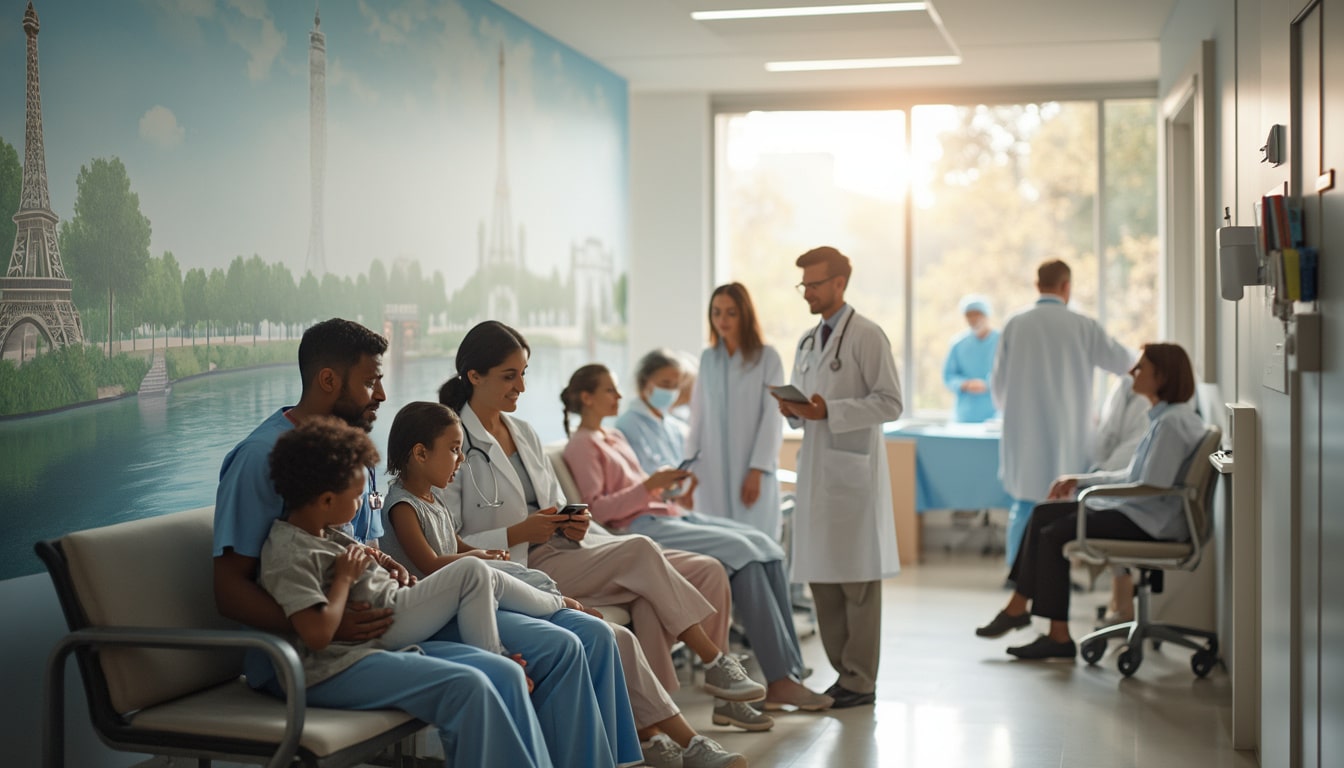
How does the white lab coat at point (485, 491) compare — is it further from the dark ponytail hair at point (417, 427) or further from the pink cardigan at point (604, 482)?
the pink cardigan at point (604, 482)

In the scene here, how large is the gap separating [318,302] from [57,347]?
1250 mm

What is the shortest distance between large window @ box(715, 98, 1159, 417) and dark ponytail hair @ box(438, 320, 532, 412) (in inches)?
187

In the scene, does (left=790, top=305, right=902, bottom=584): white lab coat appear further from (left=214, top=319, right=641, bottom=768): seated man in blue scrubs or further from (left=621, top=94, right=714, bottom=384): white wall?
(left=621, top=94, right=714, bottom=384): white wall

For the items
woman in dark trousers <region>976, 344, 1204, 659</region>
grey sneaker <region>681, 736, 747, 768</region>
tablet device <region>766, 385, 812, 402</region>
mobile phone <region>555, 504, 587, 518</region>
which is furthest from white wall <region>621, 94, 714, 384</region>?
grey sneaker <region>681, 736, 747, 768</region>

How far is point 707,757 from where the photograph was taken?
11.8 ft

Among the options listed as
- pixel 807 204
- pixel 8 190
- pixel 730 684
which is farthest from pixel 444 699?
pixel 807 204

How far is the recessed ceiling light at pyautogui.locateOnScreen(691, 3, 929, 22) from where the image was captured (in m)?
5.65

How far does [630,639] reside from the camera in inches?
138

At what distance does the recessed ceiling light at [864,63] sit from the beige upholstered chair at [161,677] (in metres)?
5.16

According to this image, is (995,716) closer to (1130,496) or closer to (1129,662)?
(1129,662)

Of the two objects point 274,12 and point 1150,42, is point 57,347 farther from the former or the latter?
point 1150,42

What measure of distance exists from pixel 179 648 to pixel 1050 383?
498cm

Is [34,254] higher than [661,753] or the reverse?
higher

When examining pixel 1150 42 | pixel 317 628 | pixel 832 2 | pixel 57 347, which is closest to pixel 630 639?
pixel 317 628
